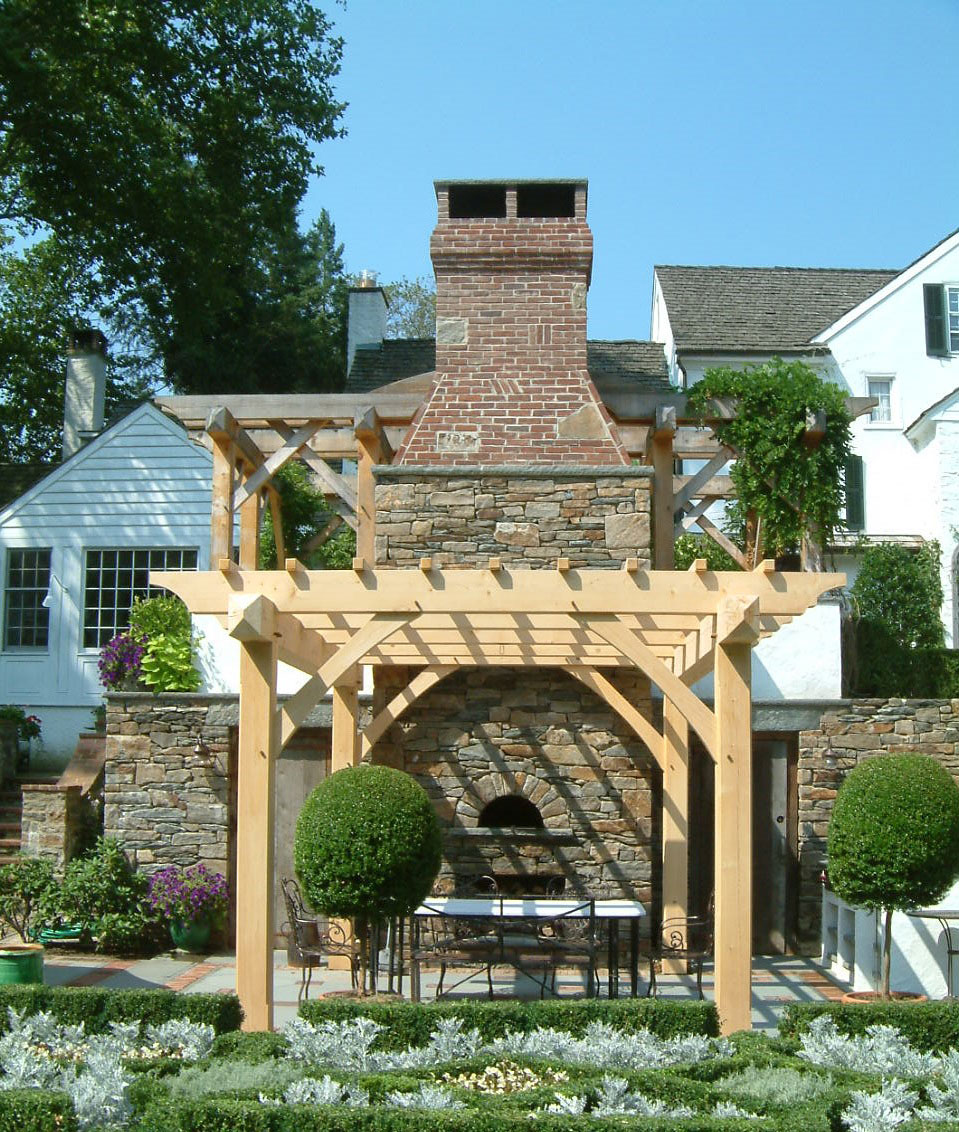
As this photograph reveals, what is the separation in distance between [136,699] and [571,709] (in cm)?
432

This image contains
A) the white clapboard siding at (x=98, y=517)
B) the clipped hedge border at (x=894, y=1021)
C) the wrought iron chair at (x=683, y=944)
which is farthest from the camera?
the white clapboard siding at (x=98, y=517)

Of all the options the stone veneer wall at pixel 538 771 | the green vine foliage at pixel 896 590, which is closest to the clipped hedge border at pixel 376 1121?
the stone veneer wall at pixel 538 771

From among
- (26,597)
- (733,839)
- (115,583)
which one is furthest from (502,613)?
(26,597)

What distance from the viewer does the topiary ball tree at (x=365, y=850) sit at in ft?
28.6

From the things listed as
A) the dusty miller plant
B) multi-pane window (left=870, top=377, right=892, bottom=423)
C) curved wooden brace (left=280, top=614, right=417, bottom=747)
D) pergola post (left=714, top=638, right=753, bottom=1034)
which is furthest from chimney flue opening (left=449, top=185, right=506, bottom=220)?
multi-pane window (left=870, top=377, right=892, bottom=423)

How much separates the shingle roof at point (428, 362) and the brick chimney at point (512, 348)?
1054cm

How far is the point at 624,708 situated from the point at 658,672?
320 centimetres

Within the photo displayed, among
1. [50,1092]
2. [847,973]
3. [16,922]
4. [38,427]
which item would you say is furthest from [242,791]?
[38,427]

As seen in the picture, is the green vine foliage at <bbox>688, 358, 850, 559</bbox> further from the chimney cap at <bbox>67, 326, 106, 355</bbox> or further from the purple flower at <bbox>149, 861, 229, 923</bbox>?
the chimney cap at <bbox>67, 326, 106, 355</bbox>

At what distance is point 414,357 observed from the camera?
25172 millimetres

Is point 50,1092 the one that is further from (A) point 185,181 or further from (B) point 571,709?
(A) point 185,181

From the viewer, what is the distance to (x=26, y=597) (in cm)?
1986

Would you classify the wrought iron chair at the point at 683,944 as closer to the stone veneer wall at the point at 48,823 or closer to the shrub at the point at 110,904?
the shrub at the point at 110,904

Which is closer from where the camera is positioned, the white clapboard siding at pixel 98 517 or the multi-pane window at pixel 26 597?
the white clapboard siding at pixel 98 517
